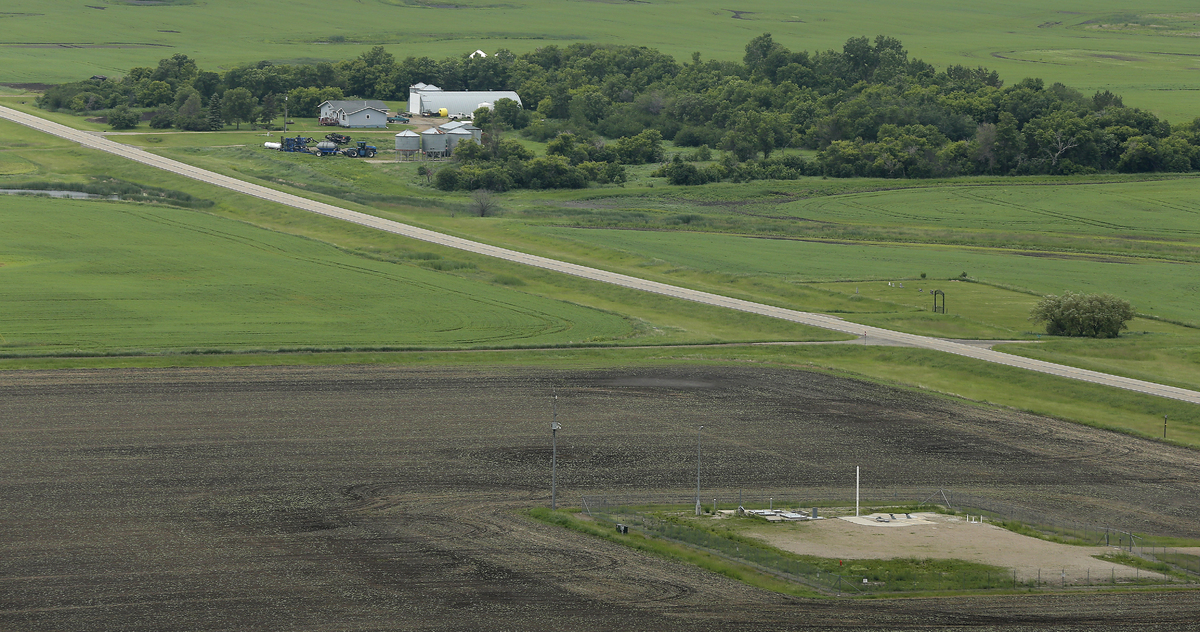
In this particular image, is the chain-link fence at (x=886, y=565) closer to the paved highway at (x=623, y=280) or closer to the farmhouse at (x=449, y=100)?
the paved highway at (x=623, y=280)

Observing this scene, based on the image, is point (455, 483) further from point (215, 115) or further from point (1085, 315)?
point (215, 115)

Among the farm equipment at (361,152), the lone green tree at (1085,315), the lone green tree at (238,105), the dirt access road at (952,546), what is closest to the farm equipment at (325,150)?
the farm equipment at (361,152)

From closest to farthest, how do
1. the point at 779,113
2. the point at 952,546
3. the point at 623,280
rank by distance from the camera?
the point at 952,546 < the point at 623,280 < the point at 779,113

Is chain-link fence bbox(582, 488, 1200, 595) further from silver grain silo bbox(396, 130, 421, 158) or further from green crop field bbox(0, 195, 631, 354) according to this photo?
silver grain silo bbox(396, 130, 421, 158)

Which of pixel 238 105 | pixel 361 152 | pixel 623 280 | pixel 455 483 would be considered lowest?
pixel 455 483

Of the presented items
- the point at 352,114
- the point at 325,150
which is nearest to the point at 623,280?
the point at 325,150

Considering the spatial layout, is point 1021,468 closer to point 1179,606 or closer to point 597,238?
point 1179,606

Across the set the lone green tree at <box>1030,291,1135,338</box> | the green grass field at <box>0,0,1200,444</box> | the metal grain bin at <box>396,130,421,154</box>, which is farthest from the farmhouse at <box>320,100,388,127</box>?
the lone green tree at <box>1030,291,1135,338</box>
